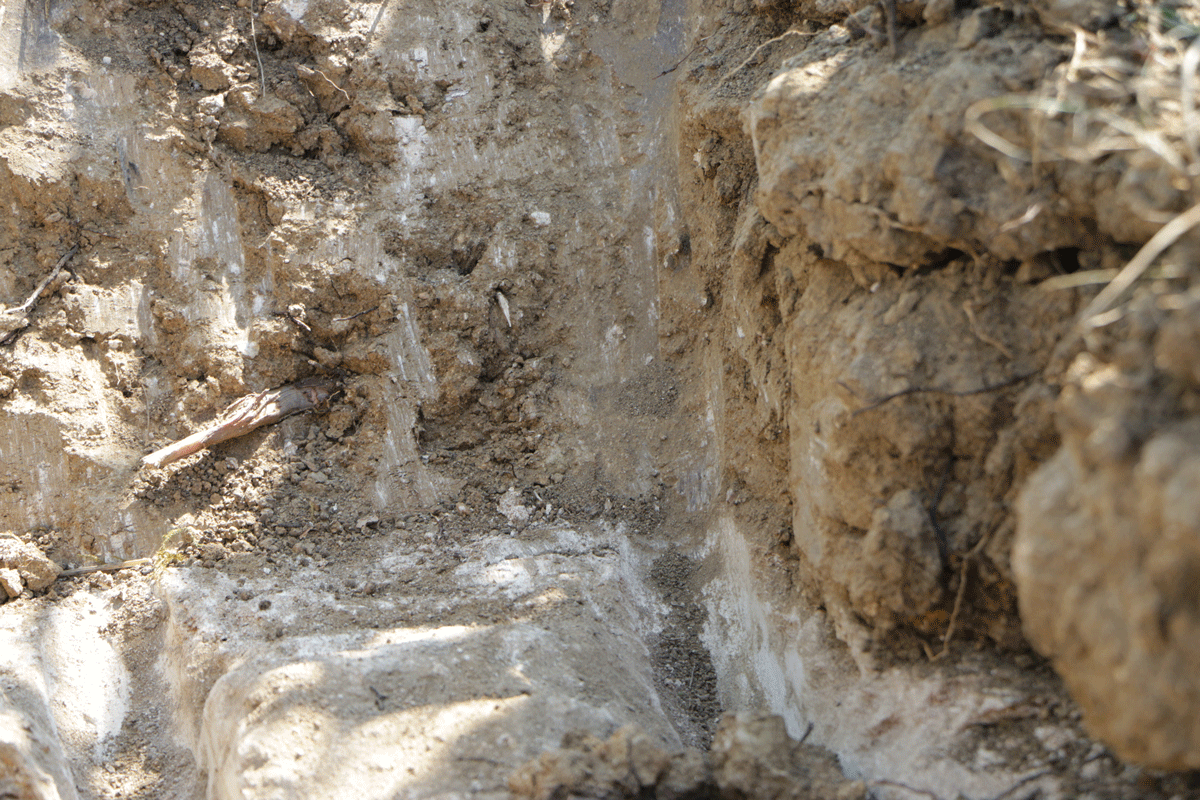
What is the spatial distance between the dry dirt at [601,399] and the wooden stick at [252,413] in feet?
0.26

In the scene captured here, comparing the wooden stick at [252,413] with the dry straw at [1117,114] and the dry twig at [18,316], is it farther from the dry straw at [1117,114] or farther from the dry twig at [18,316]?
the dry straw at [1117,114]

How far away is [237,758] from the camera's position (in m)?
3.25

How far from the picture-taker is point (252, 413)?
499cm

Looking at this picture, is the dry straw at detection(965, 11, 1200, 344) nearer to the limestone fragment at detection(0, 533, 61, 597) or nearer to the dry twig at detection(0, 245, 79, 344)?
the limestone fragment at detection(0, 533, 61, 597)

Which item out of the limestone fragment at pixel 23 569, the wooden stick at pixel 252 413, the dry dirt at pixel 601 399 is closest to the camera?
the dry dirt at pixel 601 399

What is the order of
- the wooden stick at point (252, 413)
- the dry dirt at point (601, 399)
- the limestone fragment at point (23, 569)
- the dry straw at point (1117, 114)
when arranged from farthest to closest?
the wooden stick at point (252, 413), the limestone fragment at point (23, 569), the dry dirt at point (601, 399), the dry straw at point (1117, 114)

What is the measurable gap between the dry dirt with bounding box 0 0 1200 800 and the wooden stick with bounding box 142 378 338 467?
8 cm

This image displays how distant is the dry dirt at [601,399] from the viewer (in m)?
2.63

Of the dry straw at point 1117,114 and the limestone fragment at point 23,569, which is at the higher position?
the dry straw at point 1117,114

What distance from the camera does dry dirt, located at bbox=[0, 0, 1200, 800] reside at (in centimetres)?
263

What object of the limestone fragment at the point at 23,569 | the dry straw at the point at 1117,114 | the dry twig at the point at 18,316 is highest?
the dry twig at the point at 18,316

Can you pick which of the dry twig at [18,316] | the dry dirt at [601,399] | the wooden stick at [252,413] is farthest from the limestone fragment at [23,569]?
the dry twig at [18,316]

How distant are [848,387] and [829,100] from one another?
122cm

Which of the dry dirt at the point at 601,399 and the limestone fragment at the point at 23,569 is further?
the limestone fragment at the point at 23,569
